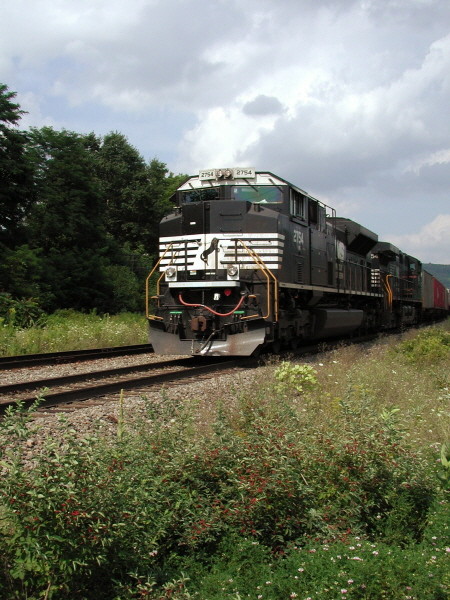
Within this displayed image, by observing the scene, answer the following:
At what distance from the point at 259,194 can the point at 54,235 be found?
15.2 metres

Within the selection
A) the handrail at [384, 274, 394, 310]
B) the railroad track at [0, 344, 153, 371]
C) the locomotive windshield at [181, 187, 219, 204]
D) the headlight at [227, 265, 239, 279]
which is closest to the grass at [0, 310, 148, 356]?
the railroad track at [0, 344, 153, 371]

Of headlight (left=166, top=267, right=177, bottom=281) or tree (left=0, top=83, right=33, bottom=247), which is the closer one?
headlight (left=166, top=267, right=177, bottom=281)

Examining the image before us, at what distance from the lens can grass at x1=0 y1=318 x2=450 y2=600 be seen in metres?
2.96

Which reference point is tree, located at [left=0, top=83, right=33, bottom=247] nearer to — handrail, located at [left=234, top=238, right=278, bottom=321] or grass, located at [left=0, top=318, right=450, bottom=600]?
handrail, located at [left=234, top=238, right=278, bottom=321]

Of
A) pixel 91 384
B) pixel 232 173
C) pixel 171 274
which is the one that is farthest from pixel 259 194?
pixel 91 384

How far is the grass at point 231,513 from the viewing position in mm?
2961

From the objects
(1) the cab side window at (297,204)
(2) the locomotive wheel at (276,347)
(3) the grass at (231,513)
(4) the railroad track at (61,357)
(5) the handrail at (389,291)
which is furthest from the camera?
(5) the handrail at (389,291)

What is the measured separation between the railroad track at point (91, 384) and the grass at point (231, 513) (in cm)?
303

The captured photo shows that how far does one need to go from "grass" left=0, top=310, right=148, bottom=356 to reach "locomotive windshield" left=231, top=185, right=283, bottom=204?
610cm

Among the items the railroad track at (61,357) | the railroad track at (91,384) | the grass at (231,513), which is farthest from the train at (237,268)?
the grass at (231,513)

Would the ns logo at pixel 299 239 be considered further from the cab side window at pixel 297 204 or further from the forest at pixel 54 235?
the forest at pixel 54 235

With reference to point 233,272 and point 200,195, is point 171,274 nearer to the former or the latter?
point 233,272

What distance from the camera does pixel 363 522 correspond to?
396cm

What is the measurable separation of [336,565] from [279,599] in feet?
1.15
